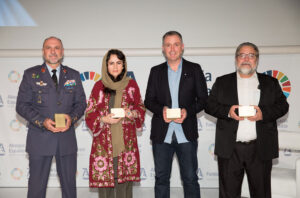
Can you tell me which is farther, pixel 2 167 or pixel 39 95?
pixel 2 167

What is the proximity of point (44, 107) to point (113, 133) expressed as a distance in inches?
30.7

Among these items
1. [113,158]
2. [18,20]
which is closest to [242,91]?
[113,158]

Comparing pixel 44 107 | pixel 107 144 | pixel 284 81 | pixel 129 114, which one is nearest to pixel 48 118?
pixel 44 107

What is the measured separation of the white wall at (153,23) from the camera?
4750mm

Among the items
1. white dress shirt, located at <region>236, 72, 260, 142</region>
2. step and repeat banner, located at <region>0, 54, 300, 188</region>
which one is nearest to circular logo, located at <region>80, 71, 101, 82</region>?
step and repeat banner, located at <region>0, 54, 300, 188</region>

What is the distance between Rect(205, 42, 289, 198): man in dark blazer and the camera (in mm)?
2998

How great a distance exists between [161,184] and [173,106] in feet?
2.71

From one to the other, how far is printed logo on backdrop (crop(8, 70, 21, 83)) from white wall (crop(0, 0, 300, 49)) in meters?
0.42

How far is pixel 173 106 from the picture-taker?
128 inches

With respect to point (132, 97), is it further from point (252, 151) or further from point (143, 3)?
point (143, 3)

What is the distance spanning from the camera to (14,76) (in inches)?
187

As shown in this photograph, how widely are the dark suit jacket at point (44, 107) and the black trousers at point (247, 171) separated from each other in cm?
159

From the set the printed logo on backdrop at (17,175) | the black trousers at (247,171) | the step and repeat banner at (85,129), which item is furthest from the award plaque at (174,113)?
the printed logo on backdrop at (17,175)

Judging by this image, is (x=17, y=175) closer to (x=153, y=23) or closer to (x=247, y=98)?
(x=153, y=23)
